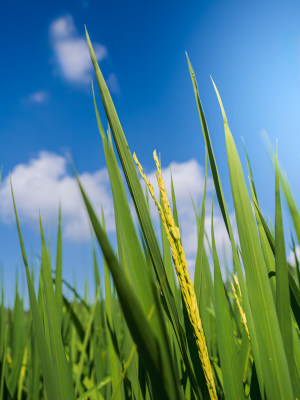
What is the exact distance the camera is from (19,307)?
170 centimetres

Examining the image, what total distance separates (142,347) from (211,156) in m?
0.35

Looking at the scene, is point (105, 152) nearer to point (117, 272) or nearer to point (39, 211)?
point (117, 272)

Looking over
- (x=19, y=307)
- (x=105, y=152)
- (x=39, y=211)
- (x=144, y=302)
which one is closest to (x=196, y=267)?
(x=144, y=302)

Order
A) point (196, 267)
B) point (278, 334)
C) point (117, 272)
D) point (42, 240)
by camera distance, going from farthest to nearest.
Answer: point (42, 240) → point (196, 267) → point (278, 334) → point (117, 272)

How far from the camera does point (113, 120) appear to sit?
0.49m

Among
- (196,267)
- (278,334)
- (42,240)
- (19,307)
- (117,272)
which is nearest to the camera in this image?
(117,272)

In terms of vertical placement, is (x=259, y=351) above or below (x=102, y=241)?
below

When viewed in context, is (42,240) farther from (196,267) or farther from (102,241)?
(102,241)

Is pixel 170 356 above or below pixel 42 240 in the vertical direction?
below

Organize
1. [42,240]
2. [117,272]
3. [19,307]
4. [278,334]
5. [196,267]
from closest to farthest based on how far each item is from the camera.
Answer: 1. [117,272]
2. [278,334]
3. [196,267]
4. [42,240]
5. [19,307]

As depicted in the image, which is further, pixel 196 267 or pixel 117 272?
pixel 196 267

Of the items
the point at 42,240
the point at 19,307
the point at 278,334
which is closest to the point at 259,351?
the point at 278,334

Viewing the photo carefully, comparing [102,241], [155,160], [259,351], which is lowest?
[259,351]

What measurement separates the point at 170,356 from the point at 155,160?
10.5 inches
